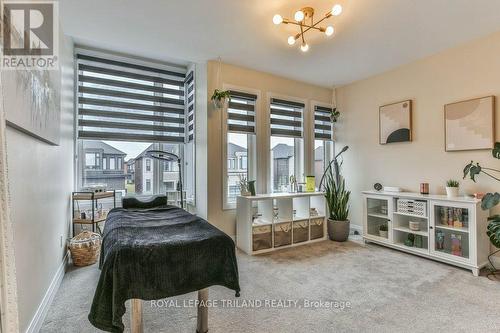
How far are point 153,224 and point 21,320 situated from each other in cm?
88

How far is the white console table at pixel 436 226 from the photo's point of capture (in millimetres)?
2756

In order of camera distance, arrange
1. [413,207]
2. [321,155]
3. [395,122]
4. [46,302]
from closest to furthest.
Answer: [46,302]
[413,207]
[395,122]
[321,155]

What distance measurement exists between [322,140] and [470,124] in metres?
2.13

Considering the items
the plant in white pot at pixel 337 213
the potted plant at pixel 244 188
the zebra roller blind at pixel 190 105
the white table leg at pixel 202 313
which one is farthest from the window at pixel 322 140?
the white table leg at pixel 202 313

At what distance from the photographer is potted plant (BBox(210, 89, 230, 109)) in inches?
136

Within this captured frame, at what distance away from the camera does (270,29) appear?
2824 mm

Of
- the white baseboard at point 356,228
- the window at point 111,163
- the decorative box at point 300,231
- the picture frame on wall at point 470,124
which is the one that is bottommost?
the white baseboard at point 356,228

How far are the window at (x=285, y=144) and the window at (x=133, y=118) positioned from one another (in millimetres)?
1326

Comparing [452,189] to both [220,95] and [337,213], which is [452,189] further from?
[220,95]

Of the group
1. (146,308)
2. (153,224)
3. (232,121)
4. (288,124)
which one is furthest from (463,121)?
(146,308)

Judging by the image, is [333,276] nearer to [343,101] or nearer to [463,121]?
[463,121]

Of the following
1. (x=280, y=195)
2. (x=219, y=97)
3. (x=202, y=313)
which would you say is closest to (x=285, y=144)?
(x=280, y=195)

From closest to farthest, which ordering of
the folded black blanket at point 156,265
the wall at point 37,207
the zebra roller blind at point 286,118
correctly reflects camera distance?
1. the folded black blanket at point 156,265
2. the wall at point 37,207
3. the zebra roller blind at point 286,118

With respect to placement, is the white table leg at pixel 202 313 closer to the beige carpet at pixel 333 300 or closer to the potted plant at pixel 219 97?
the beige carpet at pixel 333 300
